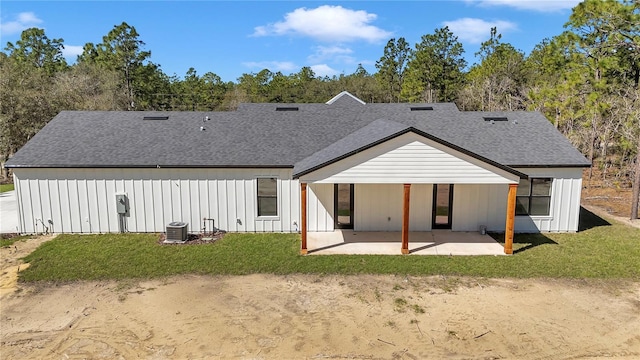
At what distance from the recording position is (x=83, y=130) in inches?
655

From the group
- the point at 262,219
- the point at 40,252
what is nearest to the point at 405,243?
the point at 262,219

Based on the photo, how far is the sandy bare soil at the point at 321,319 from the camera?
7594mm

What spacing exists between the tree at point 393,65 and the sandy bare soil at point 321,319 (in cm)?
5501

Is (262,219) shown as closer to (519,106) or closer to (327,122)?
(327,122)

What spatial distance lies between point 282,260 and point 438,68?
4256 cm

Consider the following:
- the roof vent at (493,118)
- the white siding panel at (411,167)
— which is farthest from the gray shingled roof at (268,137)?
the white siding panel at (411,167)

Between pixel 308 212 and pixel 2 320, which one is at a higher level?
pixel 308 212

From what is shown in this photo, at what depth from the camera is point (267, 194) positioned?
15.0m

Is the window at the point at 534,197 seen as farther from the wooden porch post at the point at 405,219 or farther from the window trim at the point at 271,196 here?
the window trim at the point at 271,196

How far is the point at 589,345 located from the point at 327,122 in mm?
12752

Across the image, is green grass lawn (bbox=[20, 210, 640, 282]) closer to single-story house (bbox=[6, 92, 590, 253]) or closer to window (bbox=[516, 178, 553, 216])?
single-story house (bbox=[6, 92, 590, 253])

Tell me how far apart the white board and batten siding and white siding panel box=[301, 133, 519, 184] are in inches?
120

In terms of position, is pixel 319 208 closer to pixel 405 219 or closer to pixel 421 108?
pixel 405 219

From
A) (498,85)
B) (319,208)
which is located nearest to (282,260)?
(319,208)
